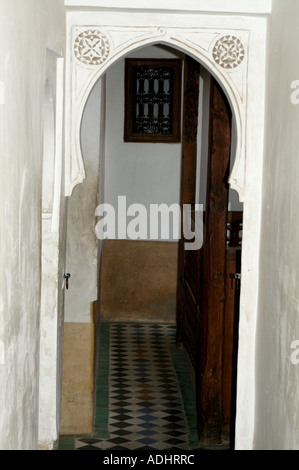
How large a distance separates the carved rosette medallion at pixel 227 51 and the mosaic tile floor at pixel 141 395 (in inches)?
139

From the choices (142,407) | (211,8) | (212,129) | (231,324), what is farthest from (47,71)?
(142,407)

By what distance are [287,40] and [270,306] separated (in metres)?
1.57

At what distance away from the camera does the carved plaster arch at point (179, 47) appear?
4.84 metres

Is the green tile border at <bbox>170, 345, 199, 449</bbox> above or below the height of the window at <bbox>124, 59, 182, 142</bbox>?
below

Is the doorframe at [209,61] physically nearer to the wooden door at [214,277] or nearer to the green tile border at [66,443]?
the wooden door at [214,277]

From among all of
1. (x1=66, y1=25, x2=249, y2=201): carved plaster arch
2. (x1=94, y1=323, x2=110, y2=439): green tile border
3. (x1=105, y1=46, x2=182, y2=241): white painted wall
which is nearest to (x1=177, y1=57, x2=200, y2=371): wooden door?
(x1=94, y1=323, x2=110, y2=439): green tile border

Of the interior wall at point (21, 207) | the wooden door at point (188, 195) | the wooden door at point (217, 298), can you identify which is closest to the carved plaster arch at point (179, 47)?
the interior wall at point (21, 207)

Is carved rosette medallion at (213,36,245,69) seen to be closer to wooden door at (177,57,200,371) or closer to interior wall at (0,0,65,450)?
interior wall at (0,0,65,450)

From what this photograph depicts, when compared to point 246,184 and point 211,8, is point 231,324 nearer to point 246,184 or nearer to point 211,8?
point 246,184

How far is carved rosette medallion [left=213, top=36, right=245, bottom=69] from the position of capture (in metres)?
4.84

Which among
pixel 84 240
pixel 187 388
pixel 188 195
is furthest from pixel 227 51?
pixel 188 195

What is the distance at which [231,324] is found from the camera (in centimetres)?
669

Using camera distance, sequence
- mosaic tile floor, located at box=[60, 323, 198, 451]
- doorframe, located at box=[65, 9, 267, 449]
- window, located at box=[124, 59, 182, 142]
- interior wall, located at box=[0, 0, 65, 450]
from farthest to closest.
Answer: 1. window, located at box=[124, 59, 182, 142]
2. mosaic tile floor, located at box=[60, 323, 198, 451]
3. doorframe, located at box=[65, 9, 267, 449]
4. interior wall, located at box=[0, 0, 65, 450]

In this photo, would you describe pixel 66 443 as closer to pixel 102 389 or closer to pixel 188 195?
pixel 102 389
